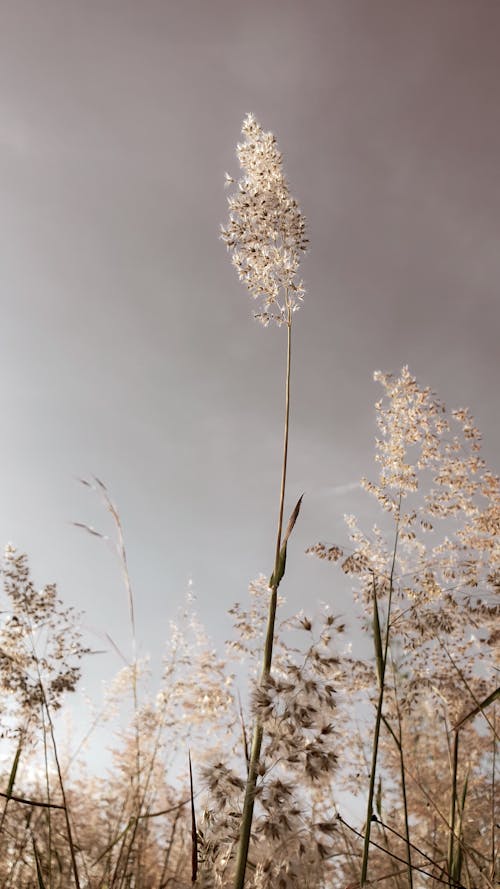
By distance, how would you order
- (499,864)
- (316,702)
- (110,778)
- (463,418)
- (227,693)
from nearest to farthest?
(316,702)
(499,864)
(227,693)
(463,418)
(110,778)

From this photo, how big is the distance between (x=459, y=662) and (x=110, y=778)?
10.3 ft

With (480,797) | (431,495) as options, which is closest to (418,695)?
(431,495)

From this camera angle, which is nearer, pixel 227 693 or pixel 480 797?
pixel 227 693

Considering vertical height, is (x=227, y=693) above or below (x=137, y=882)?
above

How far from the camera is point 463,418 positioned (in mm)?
4410

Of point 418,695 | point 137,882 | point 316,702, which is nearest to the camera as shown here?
point 316,702

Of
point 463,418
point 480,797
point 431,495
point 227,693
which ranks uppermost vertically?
point 463,418

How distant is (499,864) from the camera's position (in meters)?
2.50

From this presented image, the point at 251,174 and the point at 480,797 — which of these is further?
the point at 480,797

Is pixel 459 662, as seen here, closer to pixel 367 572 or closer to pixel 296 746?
pixel 367 572

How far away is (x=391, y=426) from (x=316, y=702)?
7.92ft

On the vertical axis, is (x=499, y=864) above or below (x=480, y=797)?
below

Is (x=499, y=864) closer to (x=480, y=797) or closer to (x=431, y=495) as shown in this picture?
(x=480, y=797)

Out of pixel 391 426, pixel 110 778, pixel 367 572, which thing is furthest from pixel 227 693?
pixel 110 778
